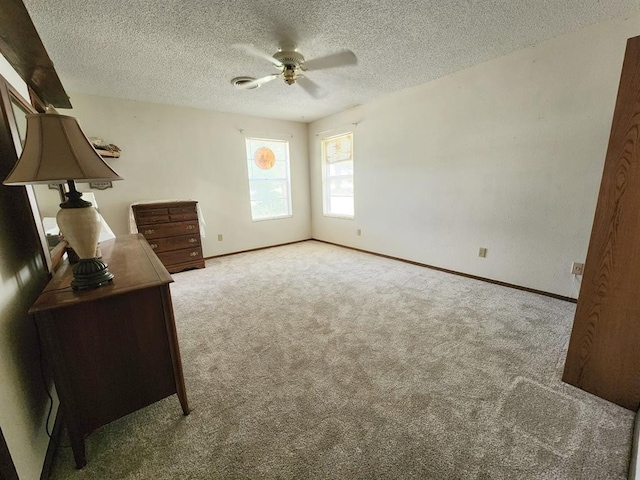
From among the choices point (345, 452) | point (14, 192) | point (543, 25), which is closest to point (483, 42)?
point (543, 25)

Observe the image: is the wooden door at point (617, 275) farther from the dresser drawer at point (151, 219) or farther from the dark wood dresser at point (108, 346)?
the dresser drawer at point (151, 219)

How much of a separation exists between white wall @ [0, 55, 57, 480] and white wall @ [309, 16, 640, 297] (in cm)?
361

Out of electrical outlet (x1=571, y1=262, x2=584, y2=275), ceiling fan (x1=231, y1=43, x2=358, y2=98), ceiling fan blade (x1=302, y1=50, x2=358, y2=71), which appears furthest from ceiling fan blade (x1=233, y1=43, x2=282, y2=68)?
electrical outlet (x1=571, y1=262, x2=584, y2=275)

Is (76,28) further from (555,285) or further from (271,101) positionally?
(555,285)

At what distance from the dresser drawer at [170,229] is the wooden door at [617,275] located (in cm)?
403

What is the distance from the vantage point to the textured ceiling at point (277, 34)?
68.9 inches

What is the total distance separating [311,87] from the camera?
317cm

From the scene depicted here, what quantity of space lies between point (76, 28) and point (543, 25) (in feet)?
11.6

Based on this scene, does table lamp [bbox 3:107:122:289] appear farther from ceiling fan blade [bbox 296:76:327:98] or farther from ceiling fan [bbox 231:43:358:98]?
ceiling fan blade [bbox 296:76:327:98]

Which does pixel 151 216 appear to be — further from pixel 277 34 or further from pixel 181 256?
pixel 277 34

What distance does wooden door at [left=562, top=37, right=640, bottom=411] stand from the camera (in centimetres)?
122

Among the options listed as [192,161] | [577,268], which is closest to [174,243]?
[192,161]

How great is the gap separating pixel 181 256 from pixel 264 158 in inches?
88.0

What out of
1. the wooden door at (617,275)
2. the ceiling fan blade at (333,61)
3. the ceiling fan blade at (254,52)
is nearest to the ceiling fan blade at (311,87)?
the ceiling fan blade at (333,61)
